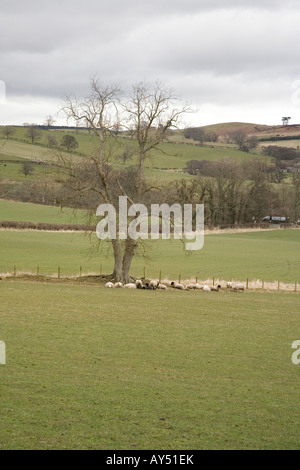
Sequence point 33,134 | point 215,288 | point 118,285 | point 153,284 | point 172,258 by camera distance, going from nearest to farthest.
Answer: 1. point 118,285
2. point 153,284
3. point 215,288
4. point 172,258
5. point 33,134

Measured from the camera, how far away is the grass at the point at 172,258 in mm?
46562

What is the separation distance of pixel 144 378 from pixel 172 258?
4548 centimetres

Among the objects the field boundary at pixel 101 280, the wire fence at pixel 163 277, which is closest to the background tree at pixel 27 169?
the wire fence at pixel 163 277

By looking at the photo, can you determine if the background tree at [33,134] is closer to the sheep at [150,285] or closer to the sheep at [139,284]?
the sheep at [139,284]

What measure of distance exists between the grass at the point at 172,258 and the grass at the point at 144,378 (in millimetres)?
Answer: 14956

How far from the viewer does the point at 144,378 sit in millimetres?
14477

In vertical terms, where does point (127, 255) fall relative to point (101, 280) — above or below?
above

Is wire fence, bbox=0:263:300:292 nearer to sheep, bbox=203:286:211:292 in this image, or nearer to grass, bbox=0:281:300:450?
sheep, bbox=203:286:211:292

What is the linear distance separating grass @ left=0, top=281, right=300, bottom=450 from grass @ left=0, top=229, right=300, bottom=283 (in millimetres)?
14956

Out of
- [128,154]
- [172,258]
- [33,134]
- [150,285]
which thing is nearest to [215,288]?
[150,285]

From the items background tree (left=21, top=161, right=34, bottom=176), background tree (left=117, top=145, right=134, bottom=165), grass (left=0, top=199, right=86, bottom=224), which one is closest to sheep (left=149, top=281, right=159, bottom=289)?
background tree (left=117, top=145, right=134, bottom=165)

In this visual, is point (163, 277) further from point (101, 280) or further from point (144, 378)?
point (144, 378)

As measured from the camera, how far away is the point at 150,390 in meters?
13.5
